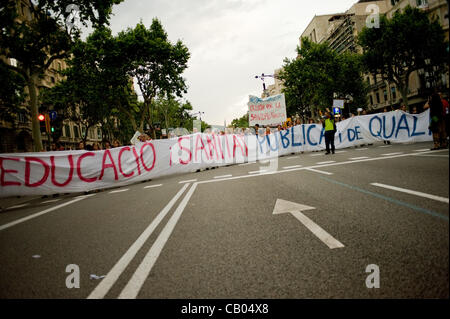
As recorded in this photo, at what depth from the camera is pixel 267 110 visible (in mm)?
19469

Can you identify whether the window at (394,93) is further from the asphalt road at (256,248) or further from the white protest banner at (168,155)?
the asphalt road at (256,248)

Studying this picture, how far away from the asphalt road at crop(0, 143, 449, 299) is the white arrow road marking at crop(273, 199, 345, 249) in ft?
0.07

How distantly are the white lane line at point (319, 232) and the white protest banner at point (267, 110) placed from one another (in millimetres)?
15848

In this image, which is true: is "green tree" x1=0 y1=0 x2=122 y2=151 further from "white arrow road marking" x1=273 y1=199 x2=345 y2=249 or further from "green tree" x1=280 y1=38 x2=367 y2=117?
"green tree" x1=280 y1=38 x2=367 y2=117

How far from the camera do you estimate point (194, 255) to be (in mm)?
2928

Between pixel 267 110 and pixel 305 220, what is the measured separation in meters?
16.5

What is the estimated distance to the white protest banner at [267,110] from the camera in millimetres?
19125

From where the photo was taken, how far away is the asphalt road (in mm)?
1966

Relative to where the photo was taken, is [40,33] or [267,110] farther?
[267,110]

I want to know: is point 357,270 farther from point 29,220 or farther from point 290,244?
point 29,220

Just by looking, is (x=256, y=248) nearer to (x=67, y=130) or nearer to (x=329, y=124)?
(x=329, y=124)

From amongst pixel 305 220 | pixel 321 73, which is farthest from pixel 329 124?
pixel 321 73
